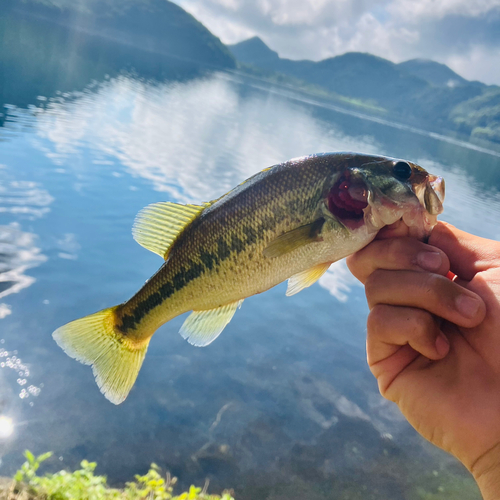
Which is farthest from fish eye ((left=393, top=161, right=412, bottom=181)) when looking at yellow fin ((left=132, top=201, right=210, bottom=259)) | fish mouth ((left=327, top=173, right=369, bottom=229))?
yellow fin ((left=132, top=201, right=210, bottom=259))

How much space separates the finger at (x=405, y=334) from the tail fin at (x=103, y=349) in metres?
1.70

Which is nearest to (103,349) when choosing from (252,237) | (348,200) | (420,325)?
(252,237)

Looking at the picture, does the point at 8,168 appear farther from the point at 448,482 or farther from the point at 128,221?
the point at 448,482

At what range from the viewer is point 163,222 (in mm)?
2795

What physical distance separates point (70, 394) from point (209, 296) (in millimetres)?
6556

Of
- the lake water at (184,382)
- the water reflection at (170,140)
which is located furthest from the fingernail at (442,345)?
the water reflection at (170,140)

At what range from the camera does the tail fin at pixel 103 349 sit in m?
2.80

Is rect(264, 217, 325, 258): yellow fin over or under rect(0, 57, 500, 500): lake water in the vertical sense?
over

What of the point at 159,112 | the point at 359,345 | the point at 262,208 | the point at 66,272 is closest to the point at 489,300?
the point at 262,208

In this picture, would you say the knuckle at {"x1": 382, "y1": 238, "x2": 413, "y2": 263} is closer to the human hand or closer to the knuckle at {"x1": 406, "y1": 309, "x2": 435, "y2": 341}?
the human hand

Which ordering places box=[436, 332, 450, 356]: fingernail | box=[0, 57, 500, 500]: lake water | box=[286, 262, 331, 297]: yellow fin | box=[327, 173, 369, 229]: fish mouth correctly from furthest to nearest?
box=[0, 57, 500, 500]: lake water < box=[286, 262, 331, 297]: yellow fin < box=[327, 173, 369, 229]: fish mouth < box=[436, 332, 450, 356]: fingernail

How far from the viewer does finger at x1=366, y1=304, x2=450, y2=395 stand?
2193 mm

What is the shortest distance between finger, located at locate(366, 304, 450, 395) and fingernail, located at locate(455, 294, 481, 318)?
6.8 inches

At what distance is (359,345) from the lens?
1179 centimetres
